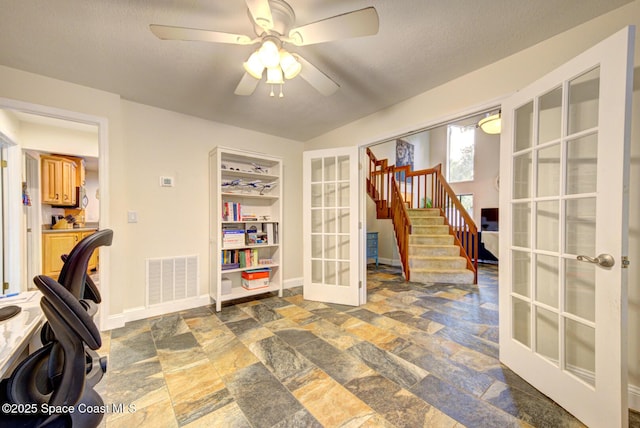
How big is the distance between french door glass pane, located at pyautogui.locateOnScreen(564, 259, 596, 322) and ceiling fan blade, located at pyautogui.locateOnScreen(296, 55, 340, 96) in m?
1.88

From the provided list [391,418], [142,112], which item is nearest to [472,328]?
[391,418]

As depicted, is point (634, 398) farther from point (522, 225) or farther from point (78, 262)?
point (78, 262)

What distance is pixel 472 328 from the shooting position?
7.94ft

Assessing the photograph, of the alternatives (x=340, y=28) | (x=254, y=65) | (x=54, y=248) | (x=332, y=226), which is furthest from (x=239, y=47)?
(x=54, y=248)

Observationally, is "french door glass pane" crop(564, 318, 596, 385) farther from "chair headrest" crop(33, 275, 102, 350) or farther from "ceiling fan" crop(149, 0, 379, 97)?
"chair headrest" crop(33, 275, 102, 350)

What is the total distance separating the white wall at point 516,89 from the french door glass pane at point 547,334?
382 millimetres

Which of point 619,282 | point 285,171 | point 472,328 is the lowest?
point 472,328

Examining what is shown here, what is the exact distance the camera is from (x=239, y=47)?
5.85 feet

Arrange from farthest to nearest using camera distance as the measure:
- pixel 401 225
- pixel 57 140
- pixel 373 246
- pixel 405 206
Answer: pixel 373 246
pixel 405 206
pixel 401 225
pixel 57 140

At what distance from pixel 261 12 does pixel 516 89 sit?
189 cm

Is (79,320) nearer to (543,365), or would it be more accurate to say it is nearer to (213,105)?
(543,365)

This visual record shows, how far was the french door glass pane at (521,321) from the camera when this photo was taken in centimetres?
167

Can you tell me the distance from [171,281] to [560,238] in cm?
355

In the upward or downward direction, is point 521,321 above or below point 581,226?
below
